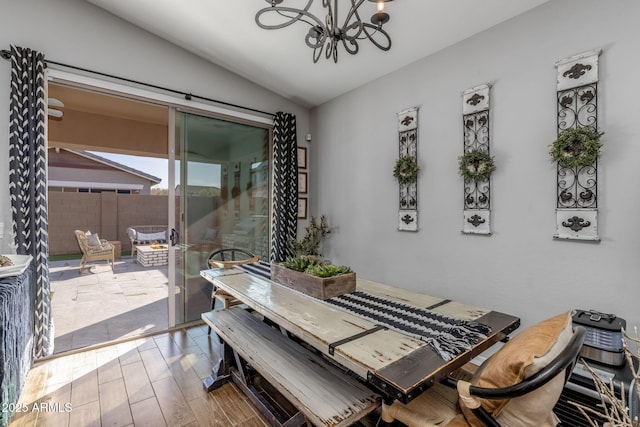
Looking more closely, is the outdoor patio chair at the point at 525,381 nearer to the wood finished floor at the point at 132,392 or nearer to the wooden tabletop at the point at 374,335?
the wooden tabletop at the point at 374,335

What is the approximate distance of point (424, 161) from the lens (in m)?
2.88

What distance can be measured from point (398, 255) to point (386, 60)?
1906 millimetres

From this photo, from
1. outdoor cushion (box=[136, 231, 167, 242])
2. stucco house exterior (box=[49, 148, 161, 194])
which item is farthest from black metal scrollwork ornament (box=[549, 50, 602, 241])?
stucco house exterior (box=[49, 148, 161, 194])

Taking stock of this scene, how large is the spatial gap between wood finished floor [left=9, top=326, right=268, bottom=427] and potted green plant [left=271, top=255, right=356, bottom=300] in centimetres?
83

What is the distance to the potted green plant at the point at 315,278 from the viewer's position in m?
1.90

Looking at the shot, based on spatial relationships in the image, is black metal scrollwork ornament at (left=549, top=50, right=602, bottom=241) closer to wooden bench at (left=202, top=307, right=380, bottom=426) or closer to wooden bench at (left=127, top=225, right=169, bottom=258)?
wooden bench at (left=202, top=307, right=380, bottom=426)

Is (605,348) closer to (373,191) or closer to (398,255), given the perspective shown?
(398,255)

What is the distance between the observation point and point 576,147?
1.95 meters

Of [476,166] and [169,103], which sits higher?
[169,103]

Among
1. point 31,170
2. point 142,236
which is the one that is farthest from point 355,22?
point 142,236

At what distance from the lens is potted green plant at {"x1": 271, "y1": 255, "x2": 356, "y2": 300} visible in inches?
74.7

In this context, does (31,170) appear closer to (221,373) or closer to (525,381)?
(221,373)

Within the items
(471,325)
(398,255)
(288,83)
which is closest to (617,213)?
(471,325)

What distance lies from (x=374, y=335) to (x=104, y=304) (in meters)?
3.95
